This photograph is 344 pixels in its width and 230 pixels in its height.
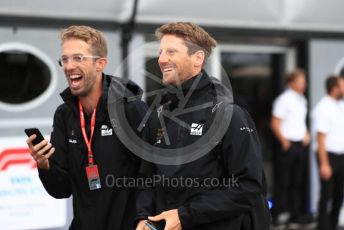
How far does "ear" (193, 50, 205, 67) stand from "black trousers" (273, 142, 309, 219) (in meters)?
4.17

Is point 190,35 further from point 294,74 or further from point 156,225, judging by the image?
point 294,74

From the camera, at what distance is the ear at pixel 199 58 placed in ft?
7.93

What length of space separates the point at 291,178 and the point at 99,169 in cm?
420

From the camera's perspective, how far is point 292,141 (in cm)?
640

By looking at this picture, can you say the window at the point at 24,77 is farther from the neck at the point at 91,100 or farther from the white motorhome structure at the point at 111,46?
the neck at the point at 91,100

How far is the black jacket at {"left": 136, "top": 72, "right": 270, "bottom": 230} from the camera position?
2.23 metres

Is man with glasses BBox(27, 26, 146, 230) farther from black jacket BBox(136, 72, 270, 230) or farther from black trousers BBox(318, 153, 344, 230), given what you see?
black trousers BBox(318, 153, 344, 230)

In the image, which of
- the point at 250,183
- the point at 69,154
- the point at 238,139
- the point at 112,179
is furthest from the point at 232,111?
the point at 69,154

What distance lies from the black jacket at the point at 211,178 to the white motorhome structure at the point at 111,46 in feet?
6.14

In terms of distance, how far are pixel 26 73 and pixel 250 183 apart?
3.58 m

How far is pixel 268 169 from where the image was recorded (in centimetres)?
795

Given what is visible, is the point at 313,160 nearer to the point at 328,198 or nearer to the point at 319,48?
the point at 328,198

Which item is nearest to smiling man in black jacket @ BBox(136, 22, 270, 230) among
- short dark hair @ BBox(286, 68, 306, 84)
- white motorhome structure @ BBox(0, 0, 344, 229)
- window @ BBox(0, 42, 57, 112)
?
white motorhome structure @ BBox(0, 0, 344, 229)

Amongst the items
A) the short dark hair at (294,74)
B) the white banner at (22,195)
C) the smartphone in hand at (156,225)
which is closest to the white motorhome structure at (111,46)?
the white banner at (22,195)
